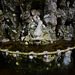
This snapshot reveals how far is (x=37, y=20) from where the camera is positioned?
5645 millimetres

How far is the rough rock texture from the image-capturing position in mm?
5285

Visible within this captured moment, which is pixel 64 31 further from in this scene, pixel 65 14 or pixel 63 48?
pixel 63 48

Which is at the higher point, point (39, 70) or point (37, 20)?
point (37, 20)

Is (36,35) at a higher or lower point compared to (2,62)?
higher

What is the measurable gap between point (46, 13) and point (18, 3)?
1.90 m

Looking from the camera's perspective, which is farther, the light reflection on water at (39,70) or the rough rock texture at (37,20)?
the rough rock texture at (37,20)

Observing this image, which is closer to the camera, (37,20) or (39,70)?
(39,70)

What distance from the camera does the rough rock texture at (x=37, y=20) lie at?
17.3 feet

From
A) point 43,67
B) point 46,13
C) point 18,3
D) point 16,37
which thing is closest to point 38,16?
point 46,13

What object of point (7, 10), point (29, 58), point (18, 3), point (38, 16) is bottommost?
point (29, 58)

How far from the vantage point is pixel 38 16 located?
19.1 ft

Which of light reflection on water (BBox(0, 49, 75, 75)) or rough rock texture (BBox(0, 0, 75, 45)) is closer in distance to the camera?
light reflection on water (BBox(0, 49, 75, 75))

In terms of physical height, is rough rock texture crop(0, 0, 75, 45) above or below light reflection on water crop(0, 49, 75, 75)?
above

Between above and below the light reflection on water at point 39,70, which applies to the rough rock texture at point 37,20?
above
